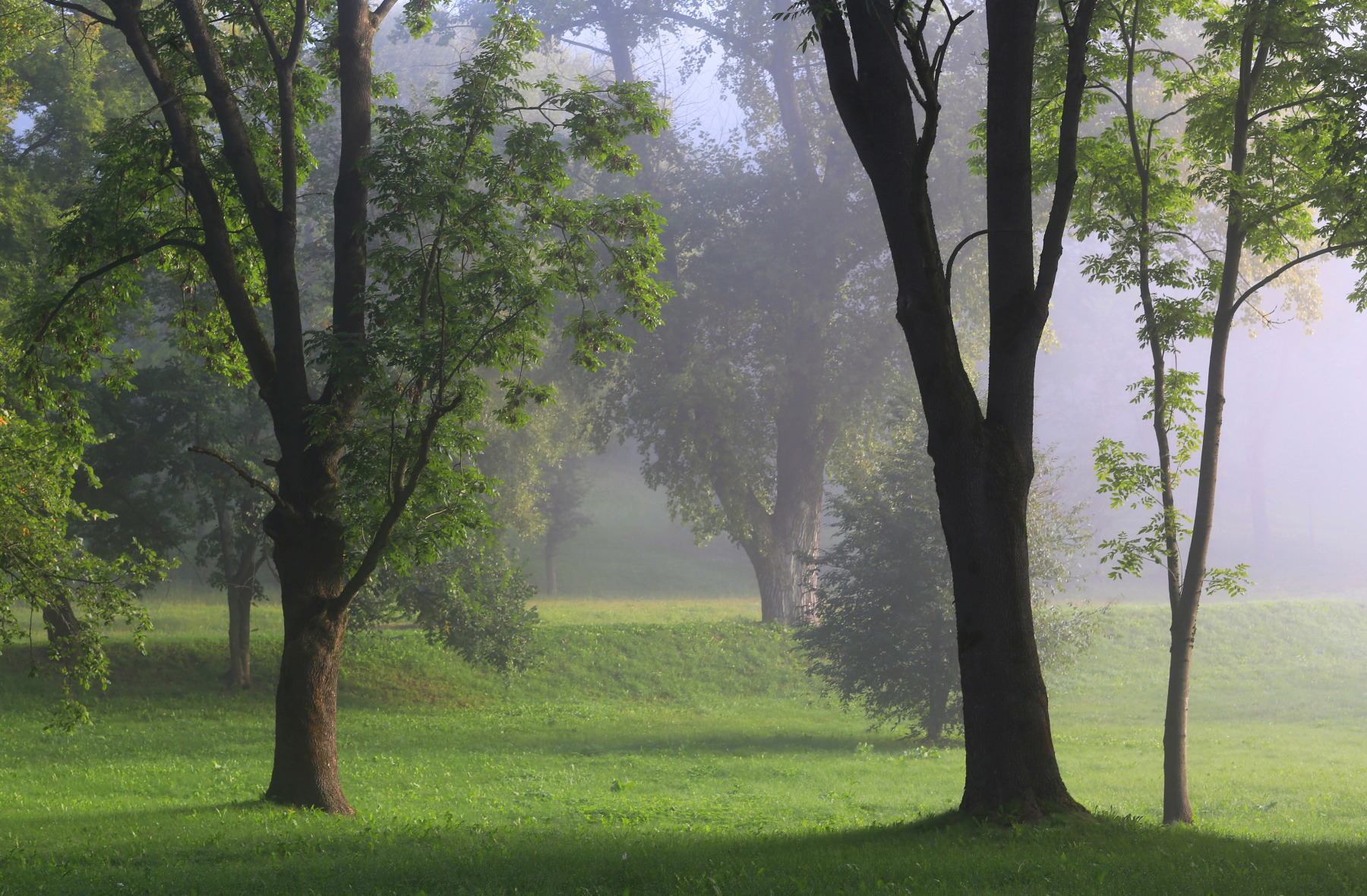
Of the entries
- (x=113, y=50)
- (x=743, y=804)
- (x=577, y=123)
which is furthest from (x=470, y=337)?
(x=113, y=50)

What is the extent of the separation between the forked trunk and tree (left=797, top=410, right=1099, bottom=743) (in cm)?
1377

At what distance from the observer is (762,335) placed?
114 ft

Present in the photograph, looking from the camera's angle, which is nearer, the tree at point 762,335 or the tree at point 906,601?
the tree at point 906,601

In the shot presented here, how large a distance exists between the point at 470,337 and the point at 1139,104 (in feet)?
110

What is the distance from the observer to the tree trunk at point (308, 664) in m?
10.9

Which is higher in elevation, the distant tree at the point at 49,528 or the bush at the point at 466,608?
the distant tree at the point at 49,528

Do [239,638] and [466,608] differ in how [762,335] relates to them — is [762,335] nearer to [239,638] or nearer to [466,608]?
[466,608]

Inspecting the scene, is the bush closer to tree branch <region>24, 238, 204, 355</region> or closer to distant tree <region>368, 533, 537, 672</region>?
distant tree <region>368, 533, 537, 672</region>

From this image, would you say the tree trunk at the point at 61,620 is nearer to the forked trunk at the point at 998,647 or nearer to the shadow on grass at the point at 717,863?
the shadow on grass at the point at 717,863

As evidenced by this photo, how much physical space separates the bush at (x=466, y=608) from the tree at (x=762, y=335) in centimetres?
1016

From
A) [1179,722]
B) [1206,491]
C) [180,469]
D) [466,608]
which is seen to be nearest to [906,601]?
[1179,722]

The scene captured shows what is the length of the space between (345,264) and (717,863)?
8759mm

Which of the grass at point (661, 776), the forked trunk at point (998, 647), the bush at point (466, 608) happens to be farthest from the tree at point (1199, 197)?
the bush at point (466, 608)

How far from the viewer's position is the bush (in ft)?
Result: 73.2
